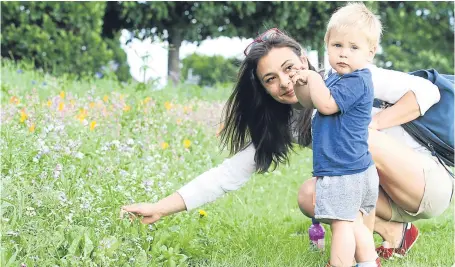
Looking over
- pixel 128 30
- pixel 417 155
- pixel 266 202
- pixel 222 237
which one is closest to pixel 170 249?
pixel 222 237

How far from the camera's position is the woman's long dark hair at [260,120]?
358cm

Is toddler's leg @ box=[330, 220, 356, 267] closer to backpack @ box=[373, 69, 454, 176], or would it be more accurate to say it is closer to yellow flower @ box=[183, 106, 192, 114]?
backpack @ box=[373, 69, 454, 176]

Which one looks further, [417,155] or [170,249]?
[417,155]

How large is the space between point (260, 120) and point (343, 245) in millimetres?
879

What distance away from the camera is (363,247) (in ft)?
10.3

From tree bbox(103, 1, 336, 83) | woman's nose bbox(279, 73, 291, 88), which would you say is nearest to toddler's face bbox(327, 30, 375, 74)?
woman's nose bbox(279, 73, 291, 88)

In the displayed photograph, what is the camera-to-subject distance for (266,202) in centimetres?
502

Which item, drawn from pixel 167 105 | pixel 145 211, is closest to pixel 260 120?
pixel 145 211

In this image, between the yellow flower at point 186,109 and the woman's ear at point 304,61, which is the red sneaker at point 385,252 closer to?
the woman's ear at point 304,61

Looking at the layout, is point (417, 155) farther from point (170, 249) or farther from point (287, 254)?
point (170, 249)

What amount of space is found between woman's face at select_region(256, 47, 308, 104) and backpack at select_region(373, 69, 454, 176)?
0.54 metres

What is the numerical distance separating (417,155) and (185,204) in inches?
46.5

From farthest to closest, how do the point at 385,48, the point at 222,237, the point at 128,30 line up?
the point at 385,48 → the point at 128,30 → the point at 222,237

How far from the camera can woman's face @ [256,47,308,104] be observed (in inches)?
132
